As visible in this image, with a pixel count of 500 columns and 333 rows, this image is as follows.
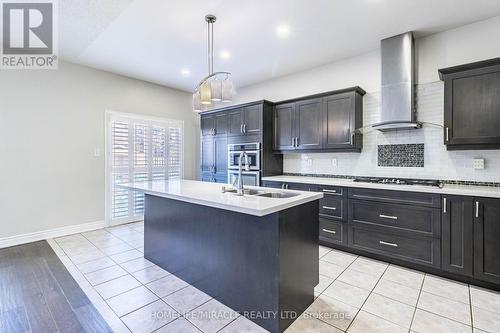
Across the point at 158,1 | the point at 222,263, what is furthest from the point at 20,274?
the point at 158,1

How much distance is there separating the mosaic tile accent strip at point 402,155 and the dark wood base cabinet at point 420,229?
719 millimetres

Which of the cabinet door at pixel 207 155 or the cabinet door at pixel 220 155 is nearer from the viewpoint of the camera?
the cabinet door at pixel 220 155

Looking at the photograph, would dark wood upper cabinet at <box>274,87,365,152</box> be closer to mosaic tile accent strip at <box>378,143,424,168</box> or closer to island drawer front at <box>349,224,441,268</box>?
mosaic tile accent strip at <box>378,143,424,168</box>

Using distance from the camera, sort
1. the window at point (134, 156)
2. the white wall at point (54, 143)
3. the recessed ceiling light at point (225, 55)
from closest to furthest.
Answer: the white wall at point (54, 143) < the recessed ceiling light at point (225, 55) < the window at point (134, 156)

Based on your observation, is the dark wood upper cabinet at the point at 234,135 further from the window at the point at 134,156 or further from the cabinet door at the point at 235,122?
the window at the point at 134,156

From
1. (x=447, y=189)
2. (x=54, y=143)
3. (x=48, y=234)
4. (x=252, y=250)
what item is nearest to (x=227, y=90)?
(x=252, y=250)

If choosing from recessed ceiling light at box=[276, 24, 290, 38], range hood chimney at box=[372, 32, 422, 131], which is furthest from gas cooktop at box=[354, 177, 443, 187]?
recessed ceiling light at box=[276, 24, 290, 38]

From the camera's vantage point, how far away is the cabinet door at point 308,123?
373 cm

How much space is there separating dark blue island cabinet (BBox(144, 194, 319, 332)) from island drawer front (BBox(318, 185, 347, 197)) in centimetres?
113

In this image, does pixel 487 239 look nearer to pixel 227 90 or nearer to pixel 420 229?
pixel 420 229

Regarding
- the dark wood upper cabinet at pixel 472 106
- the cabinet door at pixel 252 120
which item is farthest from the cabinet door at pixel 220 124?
the dark wood upper cabinet at pixel 472 106

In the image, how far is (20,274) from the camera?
2586mm

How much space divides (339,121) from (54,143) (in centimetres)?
432

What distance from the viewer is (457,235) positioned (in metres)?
2.44
